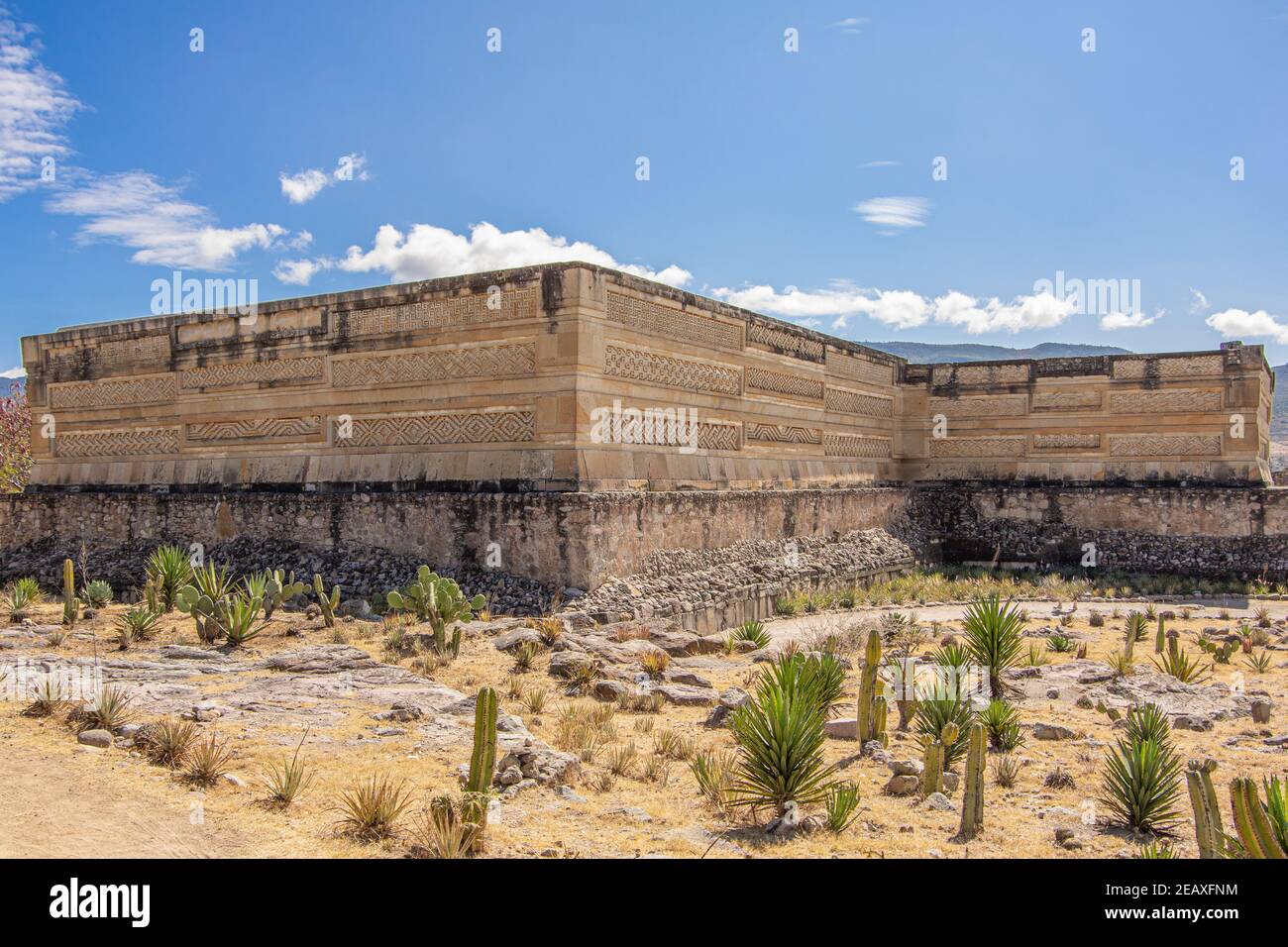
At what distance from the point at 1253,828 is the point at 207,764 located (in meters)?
5.53

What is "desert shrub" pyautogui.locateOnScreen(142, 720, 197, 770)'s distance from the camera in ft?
19.4

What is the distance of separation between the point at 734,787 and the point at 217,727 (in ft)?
12.1

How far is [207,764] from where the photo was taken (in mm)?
5617

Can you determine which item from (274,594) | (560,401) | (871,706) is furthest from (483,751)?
(560,401)

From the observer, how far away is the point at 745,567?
1482 cm

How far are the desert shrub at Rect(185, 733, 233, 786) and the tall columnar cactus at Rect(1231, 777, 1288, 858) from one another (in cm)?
541

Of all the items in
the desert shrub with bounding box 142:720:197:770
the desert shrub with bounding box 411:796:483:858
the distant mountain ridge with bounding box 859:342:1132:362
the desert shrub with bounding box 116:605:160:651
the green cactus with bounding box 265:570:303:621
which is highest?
the distant mountain ridge with bounding box 859:342:1132:362

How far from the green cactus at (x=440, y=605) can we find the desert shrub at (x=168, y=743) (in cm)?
343

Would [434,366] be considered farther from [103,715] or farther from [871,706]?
[871,706]

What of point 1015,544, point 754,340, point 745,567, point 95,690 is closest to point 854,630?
point 745,567

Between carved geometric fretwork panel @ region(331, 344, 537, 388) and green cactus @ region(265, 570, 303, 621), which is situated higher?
carved geometric fretwork panel @ region(331, 344, 537, 388)

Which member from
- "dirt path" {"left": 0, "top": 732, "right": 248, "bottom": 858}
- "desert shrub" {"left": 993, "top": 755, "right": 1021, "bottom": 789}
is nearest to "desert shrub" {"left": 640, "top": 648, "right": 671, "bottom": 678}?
"desert shrub" {"left": 993, "top": 755, "right": 1021, "bottom": 789}

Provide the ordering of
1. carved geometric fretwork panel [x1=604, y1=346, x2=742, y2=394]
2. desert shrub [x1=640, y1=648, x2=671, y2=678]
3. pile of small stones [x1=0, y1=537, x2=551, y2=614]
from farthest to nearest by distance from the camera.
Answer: carved geometric fretwork panel [x1=604, y1=346, x2=742, y2=394] → pile of small stones [x1=0, y1=537, x2=551, y2=614] → desert shrub [x1=640, y1=648, x2=671, y2=678]

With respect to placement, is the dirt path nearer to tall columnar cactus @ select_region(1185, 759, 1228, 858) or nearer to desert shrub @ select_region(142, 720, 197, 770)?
desert shrub @ select_region(142, 720, 197, 770)
